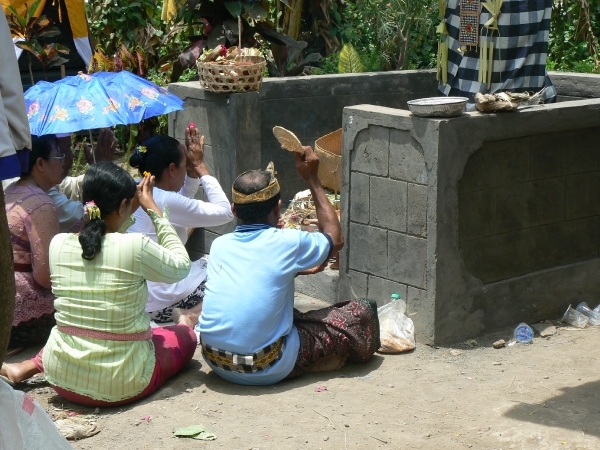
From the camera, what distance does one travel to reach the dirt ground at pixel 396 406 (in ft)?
14.1

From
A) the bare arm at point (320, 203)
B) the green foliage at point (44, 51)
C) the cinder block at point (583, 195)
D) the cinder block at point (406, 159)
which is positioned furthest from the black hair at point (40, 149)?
the green foliage at point (44, 51)

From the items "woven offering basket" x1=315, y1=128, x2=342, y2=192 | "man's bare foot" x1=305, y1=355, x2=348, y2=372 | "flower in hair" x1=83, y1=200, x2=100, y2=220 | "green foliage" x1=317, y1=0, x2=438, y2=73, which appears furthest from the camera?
"green foliage" x1=317, y1=0, x2=438, y2=73

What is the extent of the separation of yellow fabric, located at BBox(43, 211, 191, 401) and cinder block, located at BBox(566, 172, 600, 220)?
2.64 meters

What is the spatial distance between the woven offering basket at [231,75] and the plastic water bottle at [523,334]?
258 cm

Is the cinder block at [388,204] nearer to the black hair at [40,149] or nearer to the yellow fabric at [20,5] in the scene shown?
the black hair at [40,149]

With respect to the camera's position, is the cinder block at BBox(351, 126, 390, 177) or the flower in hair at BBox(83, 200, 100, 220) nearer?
the flower in hair at BBox(83, 200, 100, 220)

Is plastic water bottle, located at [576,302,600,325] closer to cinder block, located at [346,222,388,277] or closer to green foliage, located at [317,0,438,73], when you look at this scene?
cinder block, located at [346,222,388,277]

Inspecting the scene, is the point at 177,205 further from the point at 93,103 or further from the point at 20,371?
the point at 20,371

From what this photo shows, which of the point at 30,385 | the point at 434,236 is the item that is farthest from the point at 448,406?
the point at 30,385

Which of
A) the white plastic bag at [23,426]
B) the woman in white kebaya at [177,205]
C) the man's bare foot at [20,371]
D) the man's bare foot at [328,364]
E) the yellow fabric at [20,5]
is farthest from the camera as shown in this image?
the yellow fabric at [20,5]

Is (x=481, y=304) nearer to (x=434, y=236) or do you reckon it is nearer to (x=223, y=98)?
(x=434, y=236)

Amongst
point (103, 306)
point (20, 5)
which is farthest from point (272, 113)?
point (20, 5)

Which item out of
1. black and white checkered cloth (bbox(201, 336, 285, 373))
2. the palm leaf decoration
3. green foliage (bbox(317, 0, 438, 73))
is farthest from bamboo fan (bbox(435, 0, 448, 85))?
green foliage (bbox(317, 0, 438, 73))

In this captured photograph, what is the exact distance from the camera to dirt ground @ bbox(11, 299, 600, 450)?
430 cm
